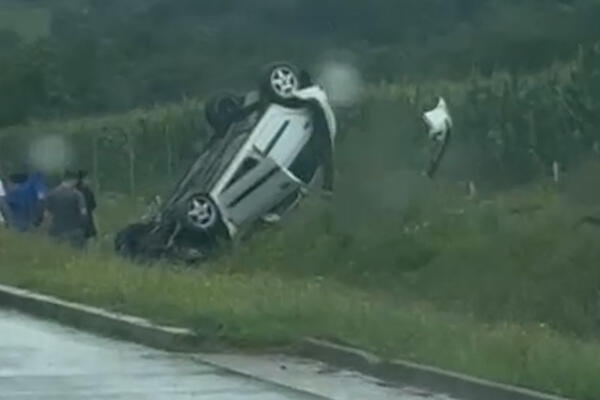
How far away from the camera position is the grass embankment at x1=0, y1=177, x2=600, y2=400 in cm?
1442

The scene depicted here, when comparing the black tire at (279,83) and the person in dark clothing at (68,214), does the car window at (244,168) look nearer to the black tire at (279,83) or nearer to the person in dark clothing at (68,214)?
the black tire at (279,83)

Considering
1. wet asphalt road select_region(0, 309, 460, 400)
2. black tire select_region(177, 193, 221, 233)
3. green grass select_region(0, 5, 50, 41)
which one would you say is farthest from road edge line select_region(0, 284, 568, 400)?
green grass select_region(0, 5, 50, 41)

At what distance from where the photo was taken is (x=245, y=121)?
2884 cm

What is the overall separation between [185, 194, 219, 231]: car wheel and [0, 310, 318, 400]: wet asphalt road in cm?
995

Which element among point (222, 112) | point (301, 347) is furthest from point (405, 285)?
point (301, 347)

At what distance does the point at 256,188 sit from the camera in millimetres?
28219

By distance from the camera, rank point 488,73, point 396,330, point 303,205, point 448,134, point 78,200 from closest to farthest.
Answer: point 396,330 → point 78,200 → point 303,205 → point 448,134 → point 488,73

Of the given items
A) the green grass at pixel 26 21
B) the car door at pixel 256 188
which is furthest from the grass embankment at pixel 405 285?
the green grass at pixel 26 21

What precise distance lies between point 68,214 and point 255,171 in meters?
3.10

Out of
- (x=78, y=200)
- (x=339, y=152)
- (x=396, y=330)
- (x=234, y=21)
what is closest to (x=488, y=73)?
(x=234, y=21)

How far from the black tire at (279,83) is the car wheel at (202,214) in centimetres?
188

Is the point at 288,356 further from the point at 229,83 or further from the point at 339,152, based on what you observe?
the point at 229,83

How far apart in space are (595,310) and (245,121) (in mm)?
9420

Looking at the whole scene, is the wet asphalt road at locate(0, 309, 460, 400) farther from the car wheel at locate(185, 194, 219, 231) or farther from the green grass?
the green grass
